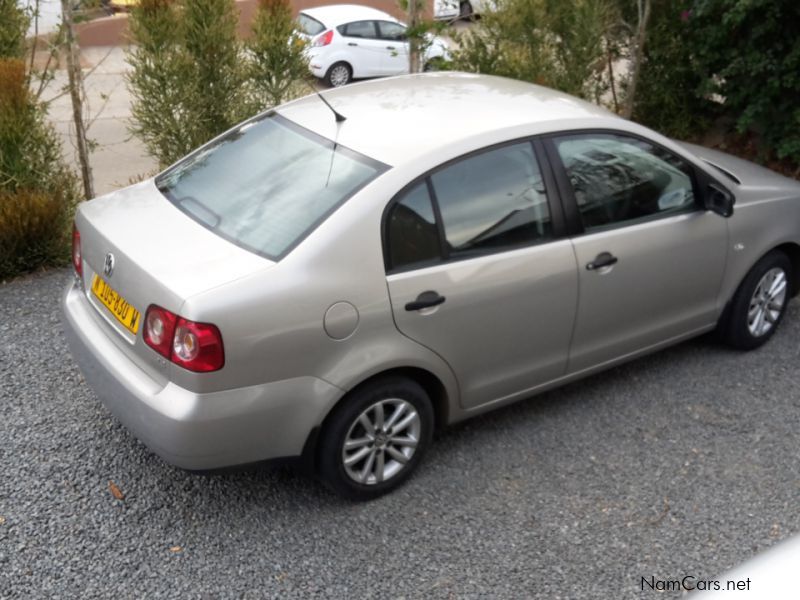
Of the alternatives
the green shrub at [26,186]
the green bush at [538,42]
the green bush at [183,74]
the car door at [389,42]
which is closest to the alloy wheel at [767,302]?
the green bush at [538,42]

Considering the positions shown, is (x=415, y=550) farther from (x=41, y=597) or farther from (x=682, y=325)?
(x=682, y=325)

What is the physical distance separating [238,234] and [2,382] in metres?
1.96

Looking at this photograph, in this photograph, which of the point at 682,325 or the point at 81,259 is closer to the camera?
the point at 81,259

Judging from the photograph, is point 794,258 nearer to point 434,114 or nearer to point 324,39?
point 434,114

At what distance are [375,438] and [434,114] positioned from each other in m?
1.52

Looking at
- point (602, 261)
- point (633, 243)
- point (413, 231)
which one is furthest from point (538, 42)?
point (413, 231)

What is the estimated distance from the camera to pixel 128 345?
12.6 feet

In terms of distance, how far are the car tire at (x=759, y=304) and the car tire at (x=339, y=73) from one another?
43.0ft

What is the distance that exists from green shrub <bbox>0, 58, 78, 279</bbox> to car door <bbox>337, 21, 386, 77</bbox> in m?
11.4

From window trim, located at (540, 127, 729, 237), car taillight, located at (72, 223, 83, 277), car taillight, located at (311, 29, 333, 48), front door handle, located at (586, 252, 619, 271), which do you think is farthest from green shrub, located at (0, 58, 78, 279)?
car taillight, located at (311, 29, 333, 48)

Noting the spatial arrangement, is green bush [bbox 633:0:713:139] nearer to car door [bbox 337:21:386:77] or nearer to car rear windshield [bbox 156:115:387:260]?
car rear windshield [bbox 156:115:387:260]

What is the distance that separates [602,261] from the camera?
14.6ft

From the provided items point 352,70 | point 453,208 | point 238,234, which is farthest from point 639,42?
point 352,70

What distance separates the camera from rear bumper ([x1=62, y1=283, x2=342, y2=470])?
3557 mm
